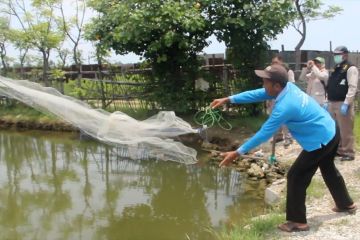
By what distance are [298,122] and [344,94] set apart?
123 inches

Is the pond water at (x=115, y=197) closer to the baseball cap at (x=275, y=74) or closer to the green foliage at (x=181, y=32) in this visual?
the baseball cap at (x=275, y=74)

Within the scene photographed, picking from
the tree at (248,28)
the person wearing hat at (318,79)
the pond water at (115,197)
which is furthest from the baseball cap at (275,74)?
the tree at (248,28)

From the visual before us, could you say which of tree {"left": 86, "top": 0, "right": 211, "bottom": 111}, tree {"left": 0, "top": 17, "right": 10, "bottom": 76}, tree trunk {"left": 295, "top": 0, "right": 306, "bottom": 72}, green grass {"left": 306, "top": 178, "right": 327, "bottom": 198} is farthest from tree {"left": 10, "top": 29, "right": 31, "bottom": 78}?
green grass {"left": 306, "top": 178, "right": 327, "bottom": 198}

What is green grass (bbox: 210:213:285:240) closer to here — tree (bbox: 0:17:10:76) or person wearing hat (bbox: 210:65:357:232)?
person wearing hat (bbox: 210:65:357:232)

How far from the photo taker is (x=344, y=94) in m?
6.68

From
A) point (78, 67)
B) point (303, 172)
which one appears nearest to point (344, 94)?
point (303, 172)

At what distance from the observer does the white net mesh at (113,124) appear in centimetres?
621

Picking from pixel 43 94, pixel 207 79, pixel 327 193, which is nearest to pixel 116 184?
pixel 43 94

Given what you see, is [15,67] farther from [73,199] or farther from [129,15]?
[73,199]

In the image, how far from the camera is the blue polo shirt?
3.77 metres

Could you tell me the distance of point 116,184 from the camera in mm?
7688

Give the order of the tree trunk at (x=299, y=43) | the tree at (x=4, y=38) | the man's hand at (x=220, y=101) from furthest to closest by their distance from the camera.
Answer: the tree at (x=4, y=38) < the tree trunk at (x=299, y=43) < the man's hand at (x=220, y=101)

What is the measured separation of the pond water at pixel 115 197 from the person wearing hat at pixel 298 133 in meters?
1.52

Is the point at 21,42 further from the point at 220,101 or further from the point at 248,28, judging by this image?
the point at 220,101
